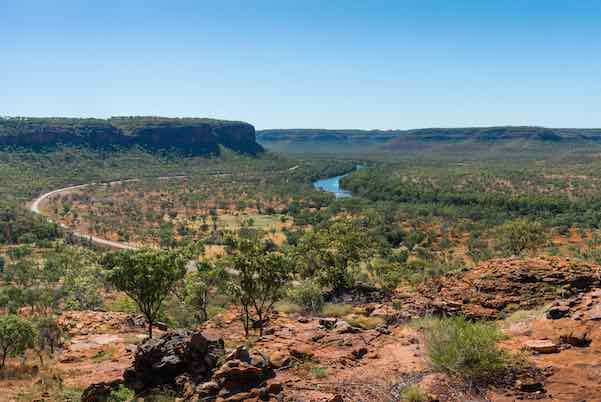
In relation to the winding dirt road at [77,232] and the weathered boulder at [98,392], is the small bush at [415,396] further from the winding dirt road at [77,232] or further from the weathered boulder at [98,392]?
the winding dirt road at [77,232]

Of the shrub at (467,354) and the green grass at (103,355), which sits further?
the green grass at (103,355)

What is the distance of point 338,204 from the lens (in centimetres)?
11994

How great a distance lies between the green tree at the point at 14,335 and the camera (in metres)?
23.8

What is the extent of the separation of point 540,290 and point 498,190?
116m

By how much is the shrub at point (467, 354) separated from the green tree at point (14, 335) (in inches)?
822

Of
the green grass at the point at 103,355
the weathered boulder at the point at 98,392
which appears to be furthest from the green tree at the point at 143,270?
the weathered boulder at the point at 98,392

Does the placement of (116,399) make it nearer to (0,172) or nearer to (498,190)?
(498,190)

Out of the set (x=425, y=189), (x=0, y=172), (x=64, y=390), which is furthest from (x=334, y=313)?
(x=0, y=172)

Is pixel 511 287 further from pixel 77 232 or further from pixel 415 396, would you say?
pixel 77 232

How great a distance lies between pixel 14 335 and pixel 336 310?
60.0 feet

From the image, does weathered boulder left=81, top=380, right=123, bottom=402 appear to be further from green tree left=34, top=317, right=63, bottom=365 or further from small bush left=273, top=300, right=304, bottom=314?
small bush left=273, top=300, right=304, bottom=314

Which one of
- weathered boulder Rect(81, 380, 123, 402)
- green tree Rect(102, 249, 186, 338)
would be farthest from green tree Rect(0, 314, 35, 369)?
weathered boulder Rect(81, 380, 123, 402)

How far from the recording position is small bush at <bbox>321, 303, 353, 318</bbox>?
29.4 meters

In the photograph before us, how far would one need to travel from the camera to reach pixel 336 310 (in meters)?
30.0
